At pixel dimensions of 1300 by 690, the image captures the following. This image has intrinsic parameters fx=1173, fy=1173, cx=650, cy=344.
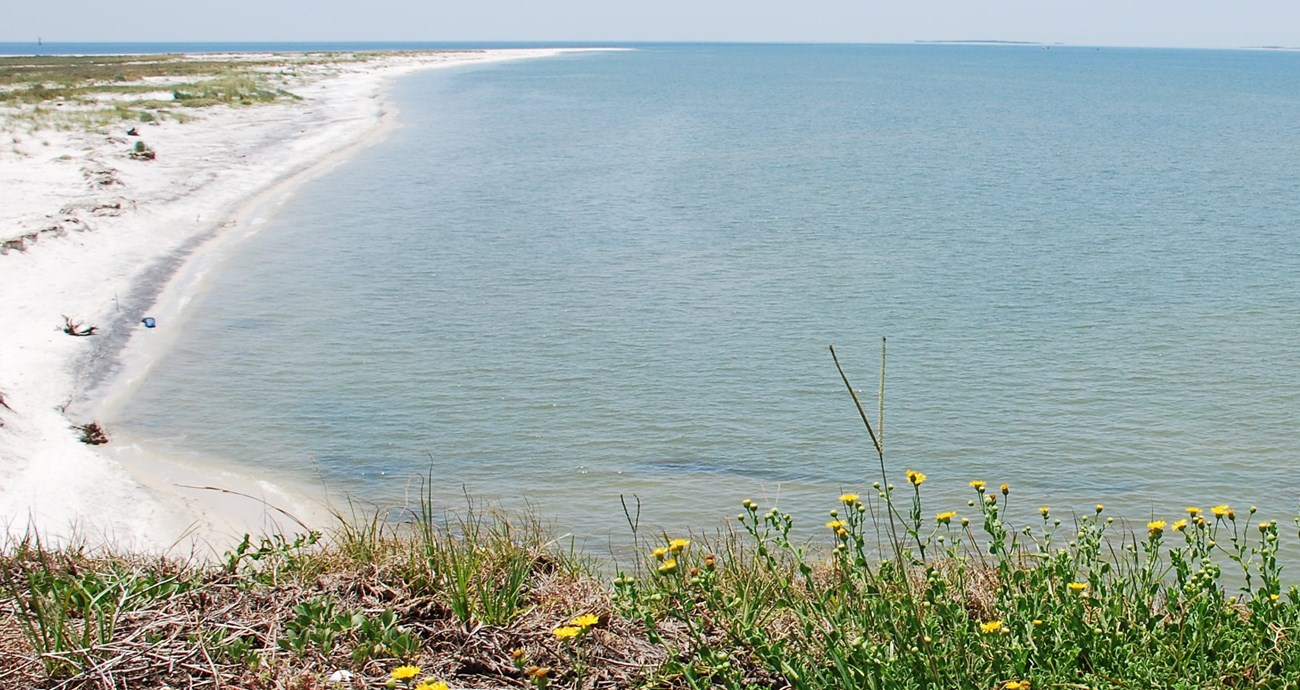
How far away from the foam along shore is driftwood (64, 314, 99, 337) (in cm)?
6

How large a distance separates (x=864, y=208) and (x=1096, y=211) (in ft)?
15.7

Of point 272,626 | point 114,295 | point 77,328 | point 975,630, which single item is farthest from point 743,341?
point 272,626

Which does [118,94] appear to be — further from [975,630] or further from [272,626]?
[975,630]

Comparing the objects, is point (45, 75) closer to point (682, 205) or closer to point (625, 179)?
point (625, 179)

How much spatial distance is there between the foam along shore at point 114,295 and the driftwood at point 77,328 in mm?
57

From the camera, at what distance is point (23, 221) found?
58.8ft

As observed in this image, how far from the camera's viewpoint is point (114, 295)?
1519 cm

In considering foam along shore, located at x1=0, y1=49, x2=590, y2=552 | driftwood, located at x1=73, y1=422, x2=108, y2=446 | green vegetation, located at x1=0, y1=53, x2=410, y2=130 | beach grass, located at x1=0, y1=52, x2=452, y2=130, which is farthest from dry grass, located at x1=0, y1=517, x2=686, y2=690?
green vegetation, located at x1=0, y1=53, x2=410, y2=130

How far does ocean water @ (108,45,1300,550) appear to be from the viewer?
31.9 ft

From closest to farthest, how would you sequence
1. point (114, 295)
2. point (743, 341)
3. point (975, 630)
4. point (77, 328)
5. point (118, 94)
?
point (975, 630) < point (77, 328) < point (743, 341) < point (114, 295) < point (118, 94)

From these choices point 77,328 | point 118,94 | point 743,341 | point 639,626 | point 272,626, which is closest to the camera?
point 272,626

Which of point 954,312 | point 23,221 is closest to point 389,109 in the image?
point 23,221

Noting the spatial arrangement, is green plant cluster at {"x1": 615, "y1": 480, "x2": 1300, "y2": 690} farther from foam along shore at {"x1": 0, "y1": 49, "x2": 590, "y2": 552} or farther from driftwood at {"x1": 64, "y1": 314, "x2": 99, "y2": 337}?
driftwood at {"x1": 64, "y1": 314, "x2": 99, "y2": 337}

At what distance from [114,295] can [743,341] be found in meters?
8.18
